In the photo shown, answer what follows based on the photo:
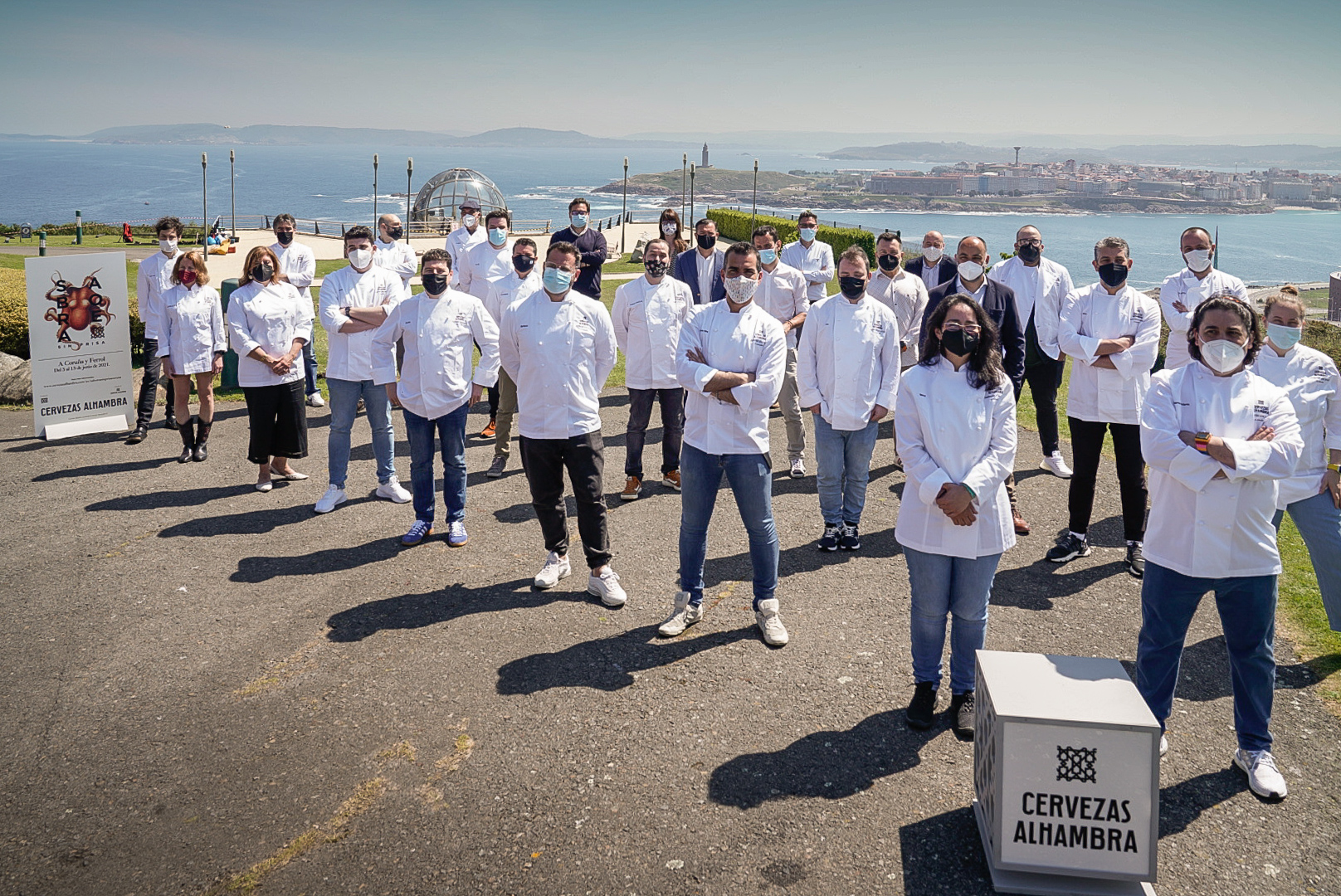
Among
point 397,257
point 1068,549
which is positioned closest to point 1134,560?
point 1068,549

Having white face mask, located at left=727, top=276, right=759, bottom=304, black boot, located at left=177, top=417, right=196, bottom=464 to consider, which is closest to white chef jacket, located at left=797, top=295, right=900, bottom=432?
white face mask, located at left=727, top=276, right=759, bottom=304

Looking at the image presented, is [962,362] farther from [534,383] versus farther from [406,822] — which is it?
[406,822]

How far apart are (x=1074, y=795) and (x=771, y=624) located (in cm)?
252

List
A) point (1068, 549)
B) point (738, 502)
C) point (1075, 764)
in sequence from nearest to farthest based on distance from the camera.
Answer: point (1075, 764) → point (738, 502) → point (1068, 549)

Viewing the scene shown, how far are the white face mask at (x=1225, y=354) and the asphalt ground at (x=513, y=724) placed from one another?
210 centimetres

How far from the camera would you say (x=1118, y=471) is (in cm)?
729

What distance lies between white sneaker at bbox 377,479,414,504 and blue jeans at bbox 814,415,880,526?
4.09 metres

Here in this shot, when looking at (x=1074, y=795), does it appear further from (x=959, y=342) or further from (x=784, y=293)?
(x=784, y=293)

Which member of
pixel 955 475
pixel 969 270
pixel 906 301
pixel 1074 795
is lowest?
pixel 1074 795

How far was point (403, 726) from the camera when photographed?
16.6 ft

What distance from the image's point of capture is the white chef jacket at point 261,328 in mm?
8797

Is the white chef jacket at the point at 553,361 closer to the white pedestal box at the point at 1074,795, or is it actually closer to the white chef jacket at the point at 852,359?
the white chef jacket at the point at 852,359

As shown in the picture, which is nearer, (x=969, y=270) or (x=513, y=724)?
(x=513, y=724)

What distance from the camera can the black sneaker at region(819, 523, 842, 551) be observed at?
7.66 metres
